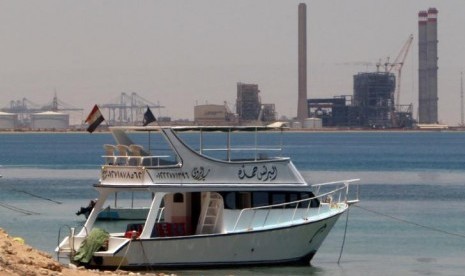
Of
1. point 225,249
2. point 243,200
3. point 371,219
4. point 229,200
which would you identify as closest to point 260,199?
point 243,200

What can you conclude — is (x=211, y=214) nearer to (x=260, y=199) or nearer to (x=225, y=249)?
(x=225, y=249)

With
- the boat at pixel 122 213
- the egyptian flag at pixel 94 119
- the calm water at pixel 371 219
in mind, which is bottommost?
the calm water at pixel 371 219

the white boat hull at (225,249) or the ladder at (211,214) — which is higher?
the ladder at (211,214)

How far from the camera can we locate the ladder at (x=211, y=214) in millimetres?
33281

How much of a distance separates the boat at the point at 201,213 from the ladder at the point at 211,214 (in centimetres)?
2

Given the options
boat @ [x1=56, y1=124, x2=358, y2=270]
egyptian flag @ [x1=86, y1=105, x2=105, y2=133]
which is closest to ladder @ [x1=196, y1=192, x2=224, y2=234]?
boat @ [x1=56, y1=124, x2=358, y2=270]

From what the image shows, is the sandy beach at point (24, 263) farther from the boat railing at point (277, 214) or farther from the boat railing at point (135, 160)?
the boat railing at point (277, 214)

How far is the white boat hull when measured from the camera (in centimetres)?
3169

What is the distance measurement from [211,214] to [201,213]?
25cm

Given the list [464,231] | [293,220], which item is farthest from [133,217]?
[293,220]

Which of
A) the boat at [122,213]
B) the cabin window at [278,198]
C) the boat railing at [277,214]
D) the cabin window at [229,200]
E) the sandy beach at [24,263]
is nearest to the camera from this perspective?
the sandy beach at [24,263]

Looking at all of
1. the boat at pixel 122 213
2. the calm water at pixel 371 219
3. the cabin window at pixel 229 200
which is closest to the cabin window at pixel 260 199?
the cabin window at pixel 229 200

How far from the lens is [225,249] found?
3278cm

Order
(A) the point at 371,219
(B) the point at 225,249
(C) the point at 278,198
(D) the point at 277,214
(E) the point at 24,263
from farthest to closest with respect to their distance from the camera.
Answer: (A) the point at 371,219 < (C) the point at 278,198 < (D) the point at 277,214 < (B) the point at 225,249 < (E) the point at 24,263
